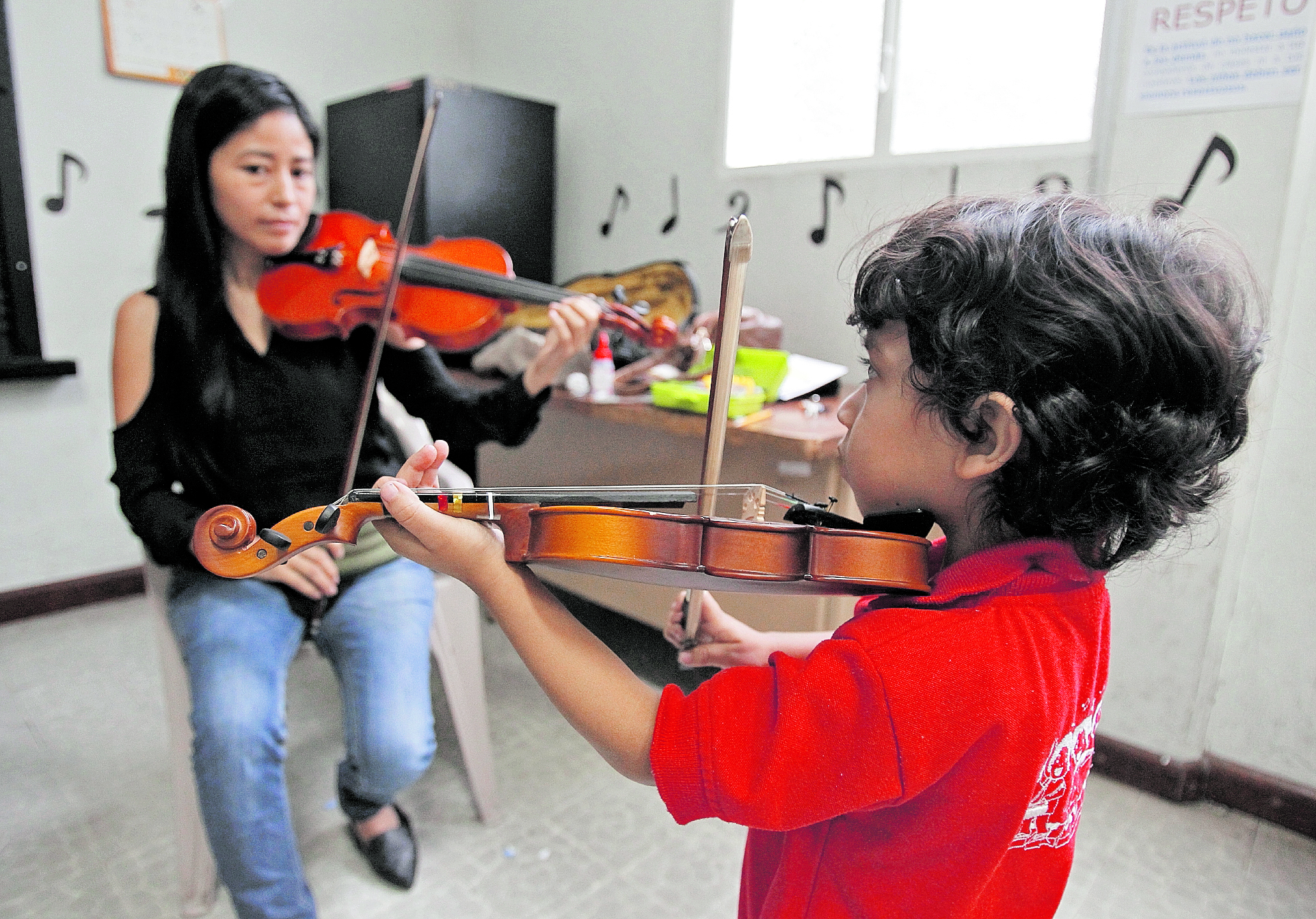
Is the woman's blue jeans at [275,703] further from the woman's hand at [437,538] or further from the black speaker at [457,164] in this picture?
the black speaker at [457,164]

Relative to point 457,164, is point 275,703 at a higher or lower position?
lower

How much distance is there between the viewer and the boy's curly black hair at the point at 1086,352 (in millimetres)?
527

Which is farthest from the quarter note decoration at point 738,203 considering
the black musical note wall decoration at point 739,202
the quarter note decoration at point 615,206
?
the quarter note decoration at point 615,206

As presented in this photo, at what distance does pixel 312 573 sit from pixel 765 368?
0.92 meters

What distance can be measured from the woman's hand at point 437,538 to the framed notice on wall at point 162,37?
2.01 meters

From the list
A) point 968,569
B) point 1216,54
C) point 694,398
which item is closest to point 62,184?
point 694,398

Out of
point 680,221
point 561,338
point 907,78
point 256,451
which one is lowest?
point 256,451

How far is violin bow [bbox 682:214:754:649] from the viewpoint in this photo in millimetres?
590

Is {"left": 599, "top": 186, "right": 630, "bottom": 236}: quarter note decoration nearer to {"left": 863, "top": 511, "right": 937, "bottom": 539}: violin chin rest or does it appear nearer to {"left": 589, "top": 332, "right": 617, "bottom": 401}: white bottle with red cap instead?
{"left": 589, "top": 332, "right": 617, "bottom": 401}: white bottle with red cap

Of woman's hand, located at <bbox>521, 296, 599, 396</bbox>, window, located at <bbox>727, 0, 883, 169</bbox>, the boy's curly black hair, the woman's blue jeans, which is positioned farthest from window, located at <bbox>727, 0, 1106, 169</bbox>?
the woman's blue jeans

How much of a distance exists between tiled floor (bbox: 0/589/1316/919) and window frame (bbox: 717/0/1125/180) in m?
1.19

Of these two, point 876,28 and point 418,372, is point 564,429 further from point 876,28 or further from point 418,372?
point 876,28

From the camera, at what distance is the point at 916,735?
1.63 ft

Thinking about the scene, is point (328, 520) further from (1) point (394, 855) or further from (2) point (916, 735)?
(1) point (394, 855)
